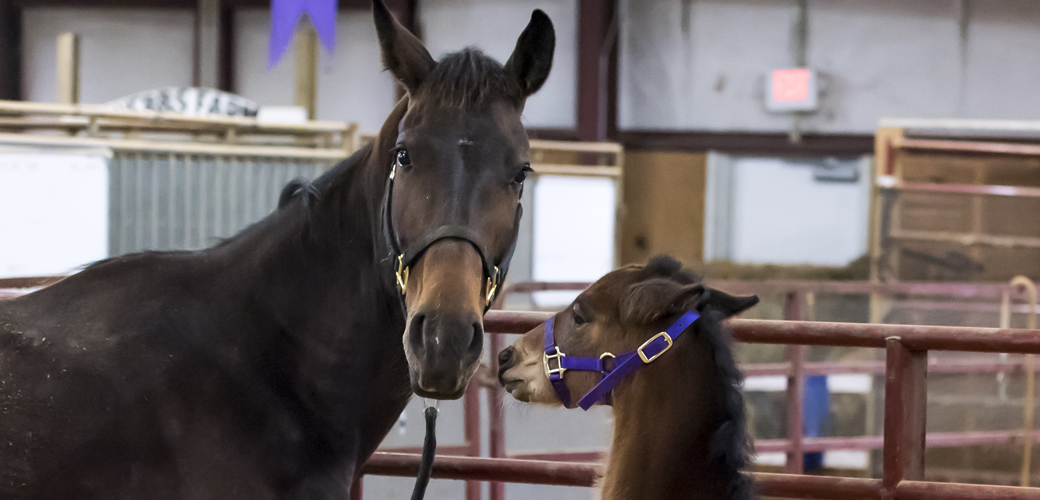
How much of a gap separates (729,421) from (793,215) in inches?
350

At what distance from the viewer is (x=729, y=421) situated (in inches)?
75.9

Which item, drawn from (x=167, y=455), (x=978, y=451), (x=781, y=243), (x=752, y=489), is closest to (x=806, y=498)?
(x=752, y=489)

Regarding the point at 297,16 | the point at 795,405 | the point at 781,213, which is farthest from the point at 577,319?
the point at 781,213

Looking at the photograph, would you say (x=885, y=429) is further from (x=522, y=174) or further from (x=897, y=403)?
(x=522, y=174)

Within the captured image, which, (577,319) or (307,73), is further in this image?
(307,73)

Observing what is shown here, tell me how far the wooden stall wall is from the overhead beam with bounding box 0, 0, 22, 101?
7996 mm

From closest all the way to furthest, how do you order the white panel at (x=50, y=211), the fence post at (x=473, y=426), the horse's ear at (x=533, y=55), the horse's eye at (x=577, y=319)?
the horse's ear at (x=533, y=55)
the horse's eye at (x=577, y=319)
the fence post at (x=473, y=426)
the white panel at (x=50, y=211)

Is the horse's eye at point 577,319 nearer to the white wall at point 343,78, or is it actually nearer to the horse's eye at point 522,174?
the horse's eye at point 522,174

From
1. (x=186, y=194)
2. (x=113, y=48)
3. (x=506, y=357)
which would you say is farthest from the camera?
(x=113, y=48)

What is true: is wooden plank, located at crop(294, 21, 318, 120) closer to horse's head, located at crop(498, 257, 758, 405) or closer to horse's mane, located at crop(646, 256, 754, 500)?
horse's head, located at crop(498, 257, 758, 405)

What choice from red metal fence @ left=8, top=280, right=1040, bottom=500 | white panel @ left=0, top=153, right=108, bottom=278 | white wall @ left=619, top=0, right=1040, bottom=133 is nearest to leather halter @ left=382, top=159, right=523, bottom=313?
red metal fence @ left=8, top=280, right=1040, bottom=500

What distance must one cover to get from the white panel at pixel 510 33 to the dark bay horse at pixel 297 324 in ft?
29.0

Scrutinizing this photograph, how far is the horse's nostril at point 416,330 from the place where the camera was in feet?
5.09

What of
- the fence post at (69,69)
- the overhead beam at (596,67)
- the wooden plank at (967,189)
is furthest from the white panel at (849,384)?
the fence post at (69,69)
